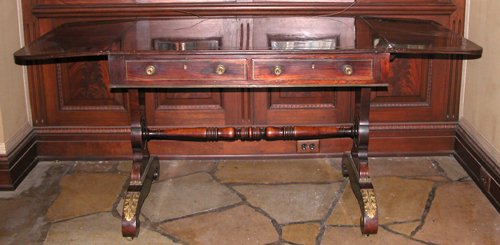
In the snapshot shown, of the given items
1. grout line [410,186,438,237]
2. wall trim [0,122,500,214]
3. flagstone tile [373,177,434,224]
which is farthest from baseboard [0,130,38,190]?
grout line [410,186,438,237]

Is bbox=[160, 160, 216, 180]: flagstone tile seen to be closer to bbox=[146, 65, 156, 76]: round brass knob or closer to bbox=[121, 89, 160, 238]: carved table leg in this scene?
bbox=[121, 89, 160, 238]: carved table leg

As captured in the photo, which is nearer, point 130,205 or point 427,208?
point 130,205

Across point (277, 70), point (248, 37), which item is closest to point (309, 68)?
point (277, 70)

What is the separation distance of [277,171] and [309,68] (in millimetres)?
1021

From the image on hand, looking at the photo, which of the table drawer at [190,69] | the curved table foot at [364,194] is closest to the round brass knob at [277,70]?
the table drawer at [190,69]

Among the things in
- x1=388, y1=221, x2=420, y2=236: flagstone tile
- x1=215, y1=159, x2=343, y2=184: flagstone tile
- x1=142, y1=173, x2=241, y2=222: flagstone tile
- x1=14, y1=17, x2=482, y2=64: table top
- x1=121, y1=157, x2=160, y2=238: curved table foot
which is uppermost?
x1=14, y1=17, x2=482, y2=64: table top

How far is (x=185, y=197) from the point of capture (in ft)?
10.7

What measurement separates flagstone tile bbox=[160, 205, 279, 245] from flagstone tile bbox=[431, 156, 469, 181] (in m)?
1.11

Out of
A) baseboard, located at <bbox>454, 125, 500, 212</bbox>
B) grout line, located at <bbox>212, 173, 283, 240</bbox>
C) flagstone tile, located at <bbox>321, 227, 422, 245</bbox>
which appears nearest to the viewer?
flagstone tile, located at <bbox>321, 227, 422, 245</bbox>

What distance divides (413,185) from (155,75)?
4.89ft

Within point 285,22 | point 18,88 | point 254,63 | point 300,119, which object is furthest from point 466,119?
point 18,88

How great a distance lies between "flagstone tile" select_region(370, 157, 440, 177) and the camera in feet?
11.5

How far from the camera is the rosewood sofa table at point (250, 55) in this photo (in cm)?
264

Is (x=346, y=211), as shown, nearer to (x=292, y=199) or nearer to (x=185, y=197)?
(x=292, y=199)
